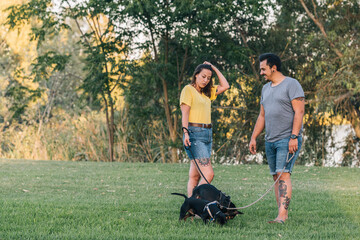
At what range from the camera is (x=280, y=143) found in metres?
5.10

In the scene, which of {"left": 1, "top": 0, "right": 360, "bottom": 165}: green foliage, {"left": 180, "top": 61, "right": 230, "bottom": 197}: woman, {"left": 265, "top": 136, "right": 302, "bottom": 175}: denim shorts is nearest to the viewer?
{"left": 265, "top": 136, "right": 302, "bottom": 175}: denim shorts

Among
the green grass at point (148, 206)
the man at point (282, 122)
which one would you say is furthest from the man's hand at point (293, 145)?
the green grass at point (148, 206)

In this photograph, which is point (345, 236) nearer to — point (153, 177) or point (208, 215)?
Answer: point (208, 215)

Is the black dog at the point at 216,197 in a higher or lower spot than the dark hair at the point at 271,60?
lower

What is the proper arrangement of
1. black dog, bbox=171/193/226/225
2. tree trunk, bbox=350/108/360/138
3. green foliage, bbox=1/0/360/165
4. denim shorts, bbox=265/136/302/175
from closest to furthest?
black dog, bbox=171/193/226/225 → denim shorts, bbox=265/136/302/175 → green foliage, bbox=1/0/360/165 → tree trunk, bbox=350/108/360/138

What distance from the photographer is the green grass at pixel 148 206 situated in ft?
15.1

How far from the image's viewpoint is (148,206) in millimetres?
6133

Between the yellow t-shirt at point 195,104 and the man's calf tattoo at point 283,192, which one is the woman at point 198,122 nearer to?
the yellow t-shirt at point 195,104

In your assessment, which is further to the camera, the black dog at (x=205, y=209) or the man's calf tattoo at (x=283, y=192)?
the man's calf tattoo at (x=283, y=192)

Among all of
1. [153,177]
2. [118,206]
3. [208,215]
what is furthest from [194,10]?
[208,215]

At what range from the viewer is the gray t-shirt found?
504cm

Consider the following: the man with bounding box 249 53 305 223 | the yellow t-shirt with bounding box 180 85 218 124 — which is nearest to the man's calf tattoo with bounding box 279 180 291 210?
the man with bounding box 249 53 305 223

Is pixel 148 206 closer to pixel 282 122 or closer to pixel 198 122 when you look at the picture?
pixel 198 122

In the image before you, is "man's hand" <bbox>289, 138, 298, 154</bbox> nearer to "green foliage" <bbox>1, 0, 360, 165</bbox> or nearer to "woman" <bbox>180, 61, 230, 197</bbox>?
"woman" <bbox>180, 61, 230, 197</bbox>
